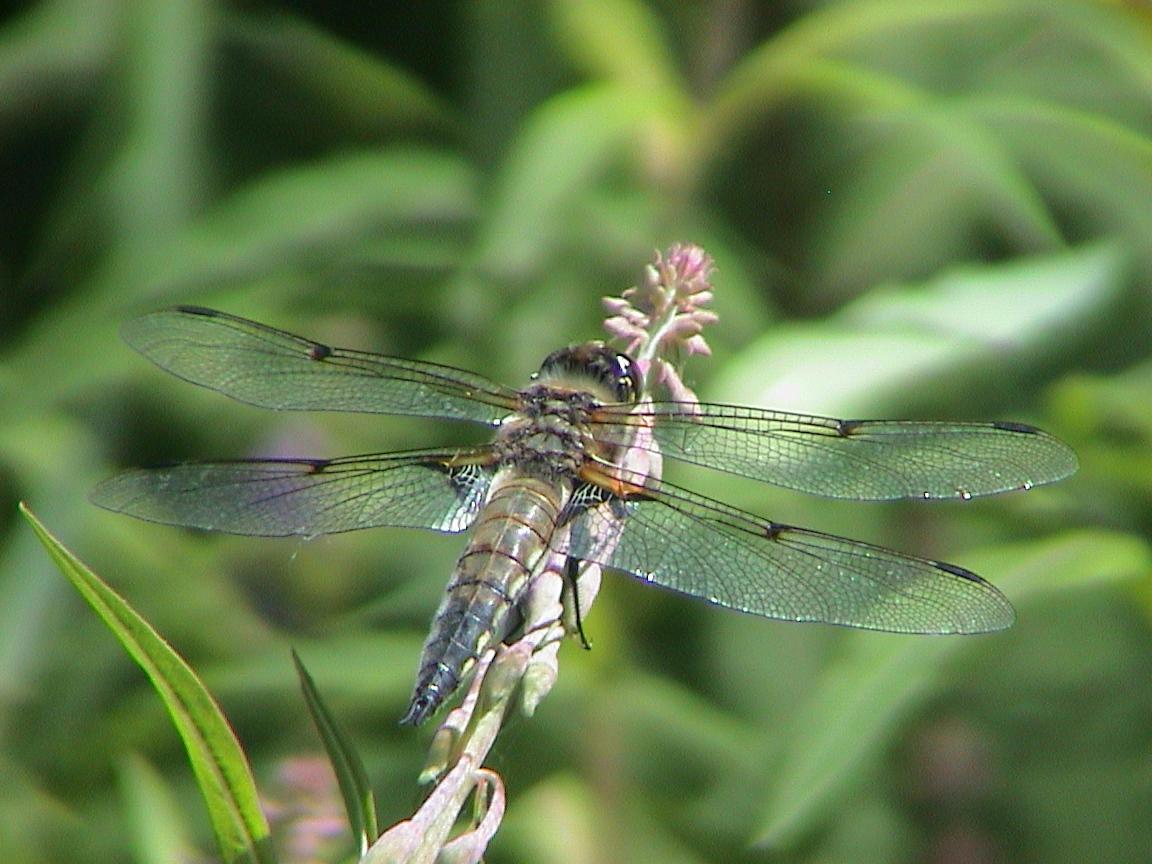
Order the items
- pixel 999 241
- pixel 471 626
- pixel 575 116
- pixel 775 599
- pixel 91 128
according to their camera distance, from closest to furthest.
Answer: pixel 471 626 → pixel 775 599 → pixel 575 116 → pixel 91 128 → pixel 999 241

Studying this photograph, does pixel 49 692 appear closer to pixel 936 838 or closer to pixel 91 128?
pixel 91 128

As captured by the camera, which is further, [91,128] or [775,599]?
[91,128]

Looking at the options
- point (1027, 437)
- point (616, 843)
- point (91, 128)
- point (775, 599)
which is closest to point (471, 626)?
point (775, 599)

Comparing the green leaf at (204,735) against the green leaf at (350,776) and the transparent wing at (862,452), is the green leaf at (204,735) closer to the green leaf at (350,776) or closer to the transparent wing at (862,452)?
the green leaf at (350,776)

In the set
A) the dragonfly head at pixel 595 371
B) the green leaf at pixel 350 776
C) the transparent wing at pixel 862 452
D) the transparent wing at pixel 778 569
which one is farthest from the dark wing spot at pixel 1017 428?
the green leaf at pixel 350 776

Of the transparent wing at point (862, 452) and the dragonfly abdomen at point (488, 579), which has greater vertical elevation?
the transparent wing at point (862, 452)

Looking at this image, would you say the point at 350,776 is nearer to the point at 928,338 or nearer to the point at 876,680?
the point at 876,680

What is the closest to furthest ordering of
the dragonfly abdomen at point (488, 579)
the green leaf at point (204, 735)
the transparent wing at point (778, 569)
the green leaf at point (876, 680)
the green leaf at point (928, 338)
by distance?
the green leaf at point (204, 735) → the dragonfly abdomen at point (488, 579) → the transparent wing at point (778, 569) → the green leaf at point (876, 680) → the green leaf at point (928, 338)
